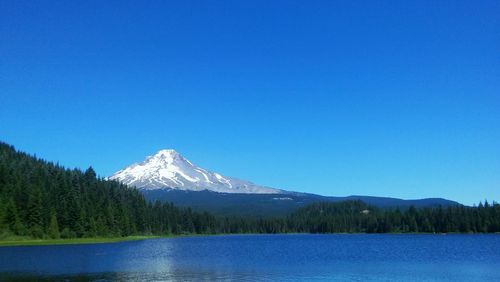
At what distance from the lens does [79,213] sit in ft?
422

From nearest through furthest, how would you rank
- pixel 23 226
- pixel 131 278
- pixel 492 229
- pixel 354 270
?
pixel 131 278 → pixel 354 270 → pixel 23 226 → pixel 492 229

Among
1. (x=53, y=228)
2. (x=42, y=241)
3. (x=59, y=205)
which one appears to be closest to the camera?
(x=42, y=241)

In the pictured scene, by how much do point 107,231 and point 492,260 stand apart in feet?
324

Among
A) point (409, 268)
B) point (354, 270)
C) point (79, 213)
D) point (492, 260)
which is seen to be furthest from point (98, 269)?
point (79, 213)

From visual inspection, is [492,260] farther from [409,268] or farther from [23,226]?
[23,226]

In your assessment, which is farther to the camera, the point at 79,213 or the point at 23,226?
the point at 79,213

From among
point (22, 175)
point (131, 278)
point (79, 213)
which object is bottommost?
point (131, 278)

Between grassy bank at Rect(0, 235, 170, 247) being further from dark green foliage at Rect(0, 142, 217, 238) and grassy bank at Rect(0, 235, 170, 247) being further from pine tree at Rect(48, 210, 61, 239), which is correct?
pine tree at Rect(48, 210, 61, 239)

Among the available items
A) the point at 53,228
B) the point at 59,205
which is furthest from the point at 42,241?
the point at 59,205

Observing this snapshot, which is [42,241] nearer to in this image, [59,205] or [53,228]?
[53,228]

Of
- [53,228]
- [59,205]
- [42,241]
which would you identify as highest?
[59,205]

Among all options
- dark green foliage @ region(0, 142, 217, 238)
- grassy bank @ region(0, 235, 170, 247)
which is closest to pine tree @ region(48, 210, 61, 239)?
dark green foliage @ region(0, 142, 217, 238)

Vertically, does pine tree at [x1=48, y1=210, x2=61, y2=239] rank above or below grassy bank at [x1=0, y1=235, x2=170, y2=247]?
above

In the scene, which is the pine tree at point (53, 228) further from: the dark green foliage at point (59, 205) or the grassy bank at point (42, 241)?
the grassy bank at point (42, 241)
